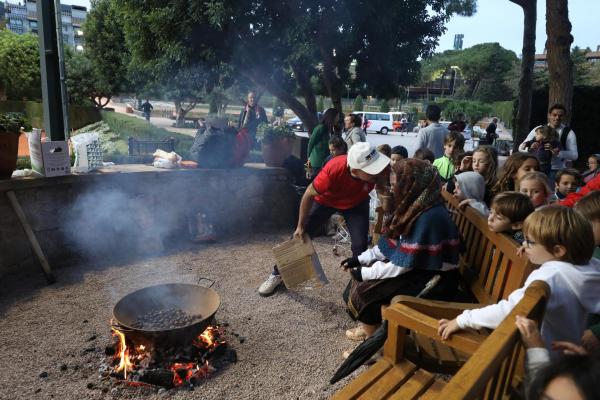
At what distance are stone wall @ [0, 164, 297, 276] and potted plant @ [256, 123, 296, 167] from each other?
0.20m

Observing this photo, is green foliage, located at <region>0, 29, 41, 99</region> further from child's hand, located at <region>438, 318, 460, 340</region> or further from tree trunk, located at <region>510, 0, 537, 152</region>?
child's hand, located at <region>438, 318, 460, 340</region>

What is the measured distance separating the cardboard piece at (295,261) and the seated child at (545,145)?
3021 mm

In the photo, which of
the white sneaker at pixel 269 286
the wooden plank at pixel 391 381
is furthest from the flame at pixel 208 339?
the wooden plank at pixel 391 381

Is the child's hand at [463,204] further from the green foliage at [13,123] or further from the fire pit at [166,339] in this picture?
the green foliage at [13,123]

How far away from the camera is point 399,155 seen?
5.20m

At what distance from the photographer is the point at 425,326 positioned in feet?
6.45

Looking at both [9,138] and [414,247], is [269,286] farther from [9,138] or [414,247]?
[9,138]

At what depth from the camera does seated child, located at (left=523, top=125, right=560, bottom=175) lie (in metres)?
4.91

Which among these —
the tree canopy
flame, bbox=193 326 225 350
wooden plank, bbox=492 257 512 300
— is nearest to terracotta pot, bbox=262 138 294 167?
the tree canopy

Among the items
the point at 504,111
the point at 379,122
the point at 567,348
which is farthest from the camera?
the point at 504,111

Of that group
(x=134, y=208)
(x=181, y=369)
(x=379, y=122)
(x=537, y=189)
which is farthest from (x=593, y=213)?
(x=379, y=122)

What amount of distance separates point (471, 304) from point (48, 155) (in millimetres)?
4431

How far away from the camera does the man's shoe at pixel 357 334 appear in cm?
345

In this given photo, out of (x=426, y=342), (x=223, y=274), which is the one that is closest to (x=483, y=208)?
(x=426, y=342)
